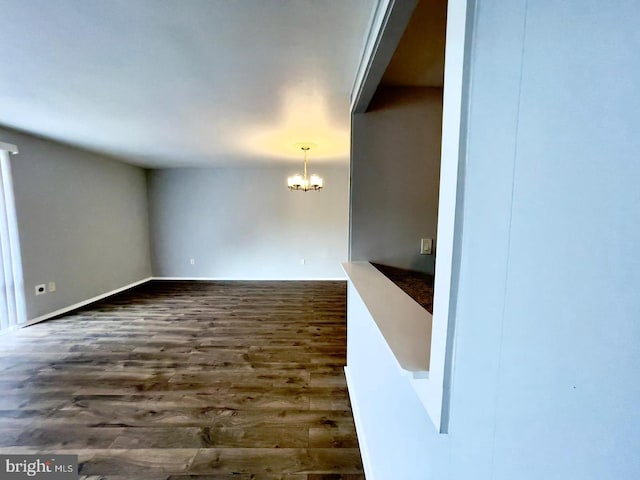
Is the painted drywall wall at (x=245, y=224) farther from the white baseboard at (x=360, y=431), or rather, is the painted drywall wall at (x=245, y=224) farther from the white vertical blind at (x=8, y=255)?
the white baseboard at (x=360, y=431)

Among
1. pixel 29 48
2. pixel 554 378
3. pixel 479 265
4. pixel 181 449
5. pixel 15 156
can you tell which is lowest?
pixel 181 449

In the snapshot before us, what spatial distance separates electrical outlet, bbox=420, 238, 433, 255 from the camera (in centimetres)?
211

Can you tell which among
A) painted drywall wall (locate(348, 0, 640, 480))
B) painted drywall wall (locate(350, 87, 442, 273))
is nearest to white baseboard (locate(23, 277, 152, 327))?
painted drywall wall (locate(350, 87, 442, 273))

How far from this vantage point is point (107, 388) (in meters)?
2.19

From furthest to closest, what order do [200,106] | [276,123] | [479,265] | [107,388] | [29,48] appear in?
[276,123]
[200,106]
[107,388]
[29,48]
[479,265]

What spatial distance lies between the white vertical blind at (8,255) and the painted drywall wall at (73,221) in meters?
0.06

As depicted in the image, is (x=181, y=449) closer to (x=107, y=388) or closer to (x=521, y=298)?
(x=107, y=388)

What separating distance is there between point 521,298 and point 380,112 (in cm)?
198

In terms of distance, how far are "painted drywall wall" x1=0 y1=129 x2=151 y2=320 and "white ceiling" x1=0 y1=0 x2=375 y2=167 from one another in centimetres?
58

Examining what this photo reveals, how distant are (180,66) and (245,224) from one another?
13.3ft

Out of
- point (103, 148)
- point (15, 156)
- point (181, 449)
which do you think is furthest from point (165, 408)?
point (103, 148)
